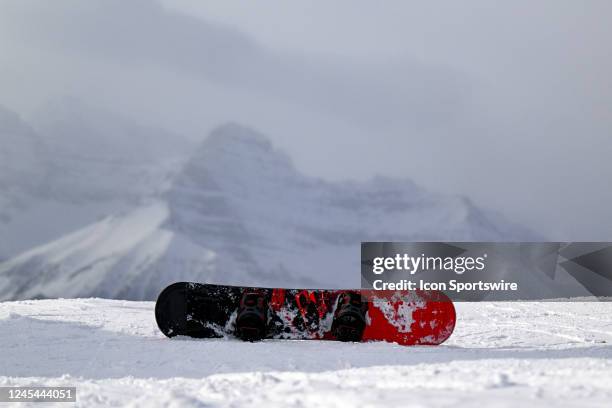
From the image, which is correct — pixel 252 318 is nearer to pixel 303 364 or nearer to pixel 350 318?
pixel 350 318

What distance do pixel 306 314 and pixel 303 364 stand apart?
1142 millimetres

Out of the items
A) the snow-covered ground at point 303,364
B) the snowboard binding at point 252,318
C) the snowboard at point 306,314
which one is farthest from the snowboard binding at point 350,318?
the snowboard binding at point 252,318

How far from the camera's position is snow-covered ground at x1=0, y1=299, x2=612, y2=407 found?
204 centimetres

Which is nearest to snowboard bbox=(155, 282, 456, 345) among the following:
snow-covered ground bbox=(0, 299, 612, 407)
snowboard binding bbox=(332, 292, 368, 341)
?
snowboard binding bbox=(332, 292, 368, 341)

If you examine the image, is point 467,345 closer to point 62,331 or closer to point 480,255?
point 62,331

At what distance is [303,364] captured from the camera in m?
3.14

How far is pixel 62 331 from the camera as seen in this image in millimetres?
4570

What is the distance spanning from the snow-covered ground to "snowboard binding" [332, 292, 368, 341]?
21cm

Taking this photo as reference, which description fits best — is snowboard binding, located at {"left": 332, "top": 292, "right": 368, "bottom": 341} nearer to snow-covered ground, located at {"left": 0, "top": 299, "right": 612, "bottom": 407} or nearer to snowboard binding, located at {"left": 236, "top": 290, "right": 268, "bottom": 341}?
snow-covered ground, located at {"left": 0, "top": 299, "right": 612, "bottom": 407}

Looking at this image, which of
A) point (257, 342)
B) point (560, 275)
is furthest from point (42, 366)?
point (560, 275)

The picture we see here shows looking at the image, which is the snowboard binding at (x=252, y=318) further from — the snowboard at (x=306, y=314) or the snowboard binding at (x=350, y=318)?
the snowboard binding at (x=350, y=318)

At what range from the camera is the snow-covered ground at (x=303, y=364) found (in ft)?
6.68

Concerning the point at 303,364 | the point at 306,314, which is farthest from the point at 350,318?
the point at 303,364

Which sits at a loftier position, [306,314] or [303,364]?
[306,314]
